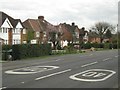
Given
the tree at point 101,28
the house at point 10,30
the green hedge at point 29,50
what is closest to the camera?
the green hedge at point 29,50

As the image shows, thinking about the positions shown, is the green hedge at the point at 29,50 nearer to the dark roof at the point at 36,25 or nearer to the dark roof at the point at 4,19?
the dark roof at the point at 4,19

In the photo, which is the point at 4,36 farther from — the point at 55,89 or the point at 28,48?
the point at 55,89

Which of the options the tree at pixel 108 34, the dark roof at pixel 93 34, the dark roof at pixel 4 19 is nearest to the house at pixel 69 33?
the dark roof at pixel 93 34

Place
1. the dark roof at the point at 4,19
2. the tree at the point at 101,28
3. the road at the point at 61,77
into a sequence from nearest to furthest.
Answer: the road at the point at 61,77 < the dark roof at the point at 4,19 < the tree at the point at 101,28

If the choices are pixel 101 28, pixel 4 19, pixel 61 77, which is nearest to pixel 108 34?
pixel 101 28

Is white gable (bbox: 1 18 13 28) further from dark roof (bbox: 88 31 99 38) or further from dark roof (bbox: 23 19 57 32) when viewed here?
dark roof (bbox: 88 31 99 38)

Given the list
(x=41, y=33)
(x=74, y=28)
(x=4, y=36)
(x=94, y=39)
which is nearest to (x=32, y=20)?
(x=41, y=33)

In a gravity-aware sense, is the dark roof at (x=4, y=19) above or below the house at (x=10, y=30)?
above

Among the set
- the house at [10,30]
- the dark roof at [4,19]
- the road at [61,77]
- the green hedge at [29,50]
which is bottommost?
the road at [61,77]

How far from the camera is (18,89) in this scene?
41.8ft

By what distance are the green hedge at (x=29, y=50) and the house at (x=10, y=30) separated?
23159 millimetres

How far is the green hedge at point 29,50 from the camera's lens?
40500 mm

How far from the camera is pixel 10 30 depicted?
245ft

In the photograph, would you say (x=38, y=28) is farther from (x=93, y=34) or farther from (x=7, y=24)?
(x=93, y=34)
